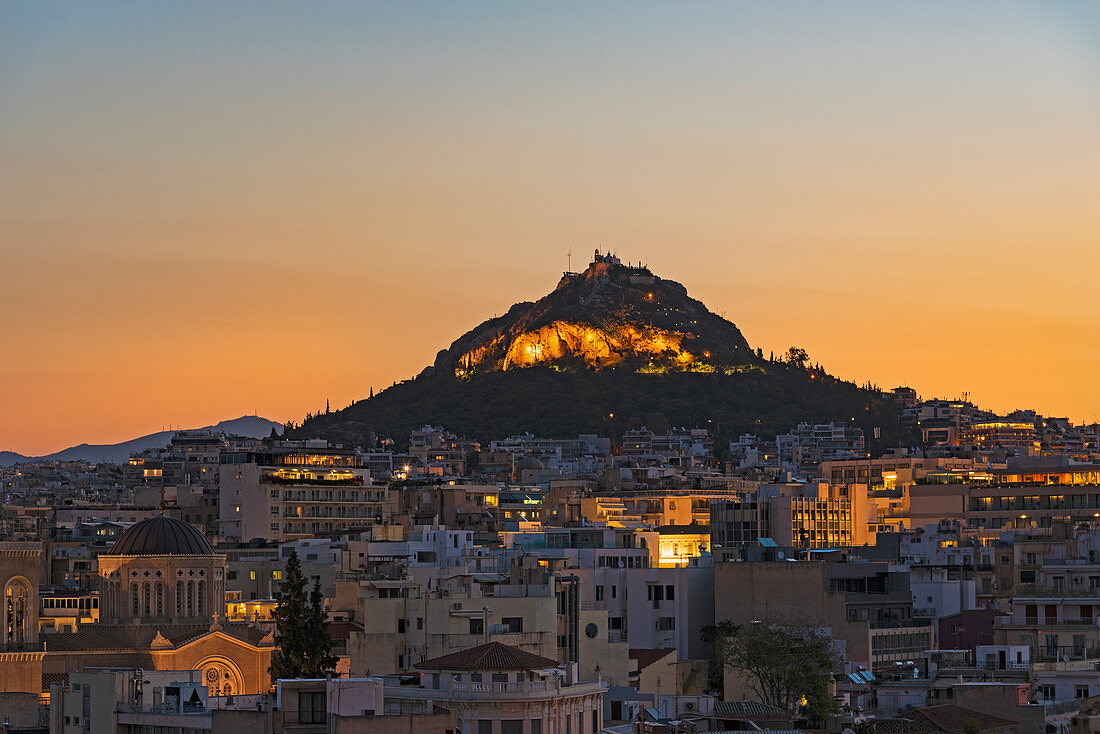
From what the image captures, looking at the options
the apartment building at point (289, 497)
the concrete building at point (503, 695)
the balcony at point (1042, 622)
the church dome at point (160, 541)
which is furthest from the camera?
the apartment building at point (289, 497)

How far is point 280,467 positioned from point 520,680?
320 ft

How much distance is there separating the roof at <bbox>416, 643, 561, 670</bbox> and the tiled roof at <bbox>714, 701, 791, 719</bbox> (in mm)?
6583

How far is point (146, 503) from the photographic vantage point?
520 feet

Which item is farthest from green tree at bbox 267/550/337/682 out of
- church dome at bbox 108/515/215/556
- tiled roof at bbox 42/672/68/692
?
church dome at bbox 108/515/215/556

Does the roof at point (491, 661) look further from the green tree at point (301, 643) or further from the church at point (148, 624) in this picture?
the church at point (148, 624)

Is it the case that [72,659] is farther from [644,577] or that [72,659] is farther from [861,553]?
[861,553]

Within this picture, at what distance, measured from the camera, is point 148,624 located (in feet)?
270

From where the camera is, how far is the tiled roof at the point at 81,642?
→ 77062 millimetres

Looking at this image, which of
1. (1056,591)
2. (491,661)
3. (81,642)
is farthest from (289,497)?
(491,661)

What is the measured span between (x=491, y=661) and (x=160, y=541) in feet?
110

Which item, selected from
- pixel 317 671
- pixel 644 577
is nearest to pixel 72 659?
pixel 317 671

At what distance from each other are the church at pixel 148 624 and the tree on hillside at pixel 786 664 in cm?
1478

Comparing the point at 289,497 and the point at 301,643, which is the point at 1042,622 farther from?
the point at 289,497

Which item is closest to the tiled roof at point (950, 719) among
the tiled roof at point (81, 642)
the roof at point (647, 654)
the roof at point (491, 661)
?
the roof at point (491, 661)
